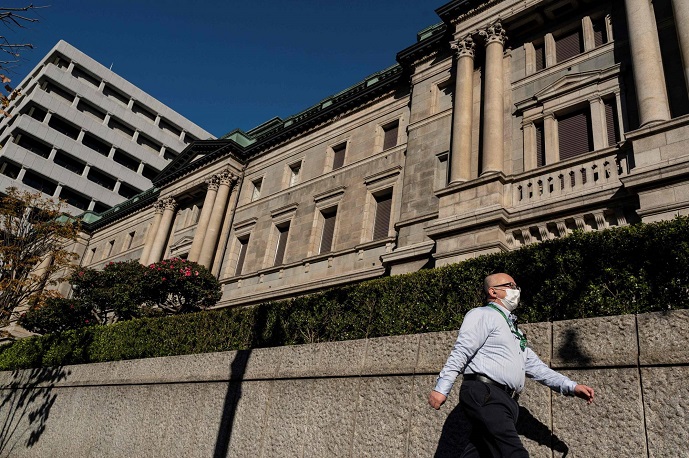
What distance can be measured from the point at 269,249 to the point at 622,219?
1662cm

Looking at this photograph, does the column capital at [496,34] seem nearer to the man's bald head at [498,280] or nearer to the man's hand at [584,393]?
the man's bald head at [498,280]

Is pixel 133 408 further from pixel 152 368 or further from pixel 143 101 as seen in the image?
pixel 143 101

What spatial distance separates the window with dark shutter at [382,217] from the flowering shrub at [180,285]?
25.2 feet

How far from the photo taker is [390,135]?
74.1 feet

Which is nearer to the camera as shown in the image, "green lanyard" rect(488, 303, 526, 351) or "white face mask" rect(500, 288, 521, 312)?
"green lanyard" rect(488, 303, 526, 351)

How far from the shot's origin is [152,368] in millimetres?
11438

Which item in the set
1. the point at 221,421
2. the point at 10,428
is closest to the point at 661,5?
the point at 221,421

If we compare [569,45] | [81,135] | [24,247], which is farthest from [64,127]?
[569,45]

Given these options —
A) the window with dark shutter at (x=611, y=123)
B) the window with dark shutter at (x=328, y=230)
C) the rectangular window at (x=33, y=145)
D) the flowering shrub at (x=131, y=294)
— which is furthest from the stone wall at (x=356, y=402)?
the rectangular window at (x=33, y=145)

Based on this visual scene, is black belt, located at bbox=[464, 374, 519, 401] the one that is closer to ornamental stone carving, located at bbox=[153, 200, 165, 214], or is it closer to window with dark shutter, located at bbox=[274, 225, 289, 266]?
window with dark shutter, located at bbox=[274, 225, 289, 266]

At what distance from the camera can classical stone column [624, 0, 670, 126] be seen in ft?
38.3

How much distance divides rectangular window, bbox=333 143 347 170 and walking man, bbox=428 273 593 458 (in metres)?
20.1

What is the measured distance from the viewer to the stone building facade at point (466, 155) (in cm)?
1201

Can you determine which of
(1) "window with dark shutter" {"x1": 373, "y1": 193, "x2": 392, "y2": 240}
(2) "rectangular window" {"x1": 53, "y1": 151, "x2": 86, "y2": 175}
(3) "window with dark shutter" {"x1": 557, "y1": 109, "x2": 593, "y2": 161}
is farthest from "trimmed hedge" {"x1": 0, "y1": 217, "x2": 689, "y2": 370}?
(2) "rectangular window" {"x1": 53, "y1": 151, "x2": 86, "y2": 175}
